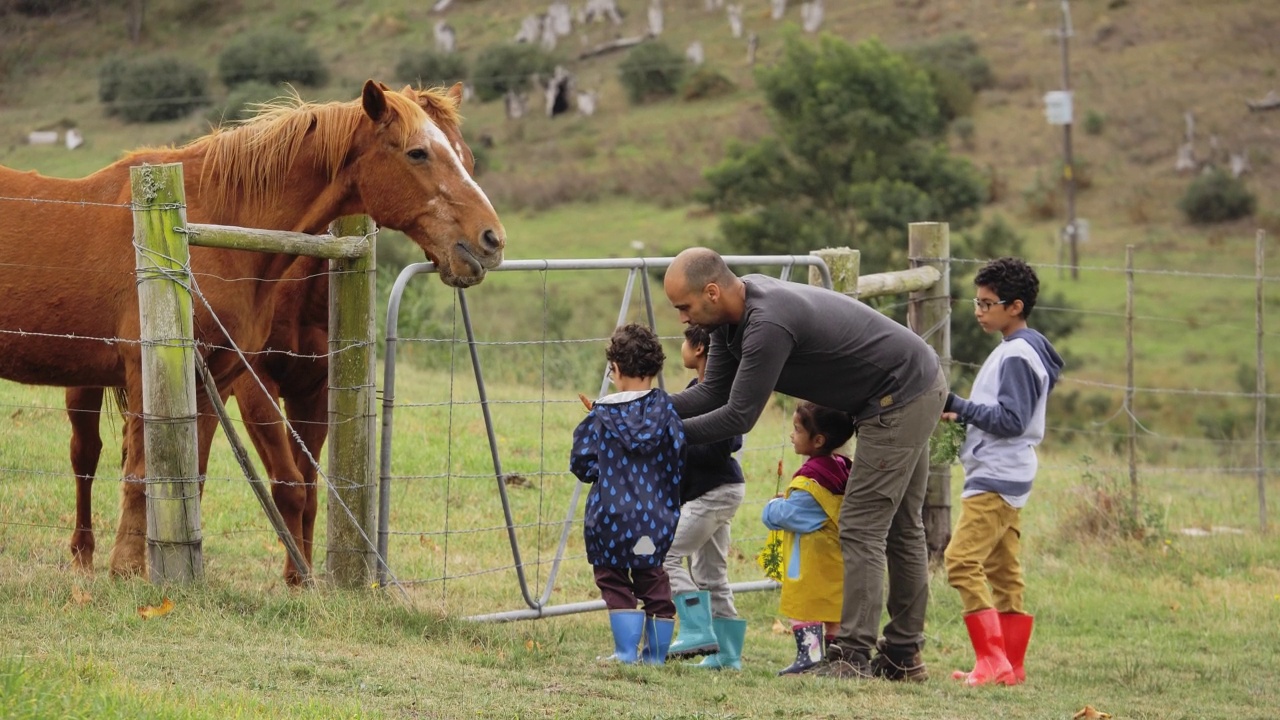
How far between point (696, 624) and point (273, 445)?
2.18m

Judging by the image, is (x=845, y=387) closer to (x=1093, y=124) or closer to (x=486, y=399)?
(x=486, y=399)

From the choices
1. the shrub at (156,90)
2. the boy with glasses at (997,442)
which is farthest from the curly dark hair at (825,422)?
the shrub at (156,90)

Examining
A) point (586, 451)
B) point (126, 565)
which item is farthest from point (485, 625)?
point (126, 565)

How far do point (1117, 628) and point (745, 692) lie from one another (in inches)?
127

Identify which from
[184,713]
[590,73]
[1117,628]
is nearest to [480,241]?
[184,713]

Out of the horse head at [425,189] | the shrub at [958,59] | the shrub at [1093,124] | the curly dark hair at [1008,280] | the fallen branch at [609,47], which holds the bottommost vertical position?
the curly dark hair at [1008,280]

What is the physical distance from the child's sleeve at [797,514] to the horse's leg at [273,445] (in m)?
2.21

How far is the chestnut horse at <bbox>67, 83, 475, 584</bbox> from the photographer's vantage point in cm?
627

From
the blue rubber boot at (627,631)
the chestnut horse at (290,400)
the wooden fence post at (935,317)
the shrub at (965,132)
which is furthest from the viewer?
the shrub at (965,132)

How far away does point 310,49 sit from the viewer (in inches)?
1608

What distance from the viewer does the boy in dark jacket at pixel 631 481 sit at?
5242 mm

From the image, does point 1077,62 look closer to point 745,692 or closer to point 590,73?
point 590,73

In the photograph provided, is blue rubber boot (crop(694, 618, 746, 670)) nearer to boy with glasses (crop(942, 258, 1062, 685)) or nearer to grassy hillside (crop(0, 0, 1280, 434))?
boy with glasses (crop(942, 258, 1062, 685))

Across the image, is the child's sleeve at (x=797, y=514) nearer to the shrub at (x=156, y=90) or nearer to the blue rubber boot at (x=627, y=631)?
the blue rubber boot at (x=627, y=631)
